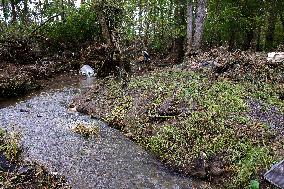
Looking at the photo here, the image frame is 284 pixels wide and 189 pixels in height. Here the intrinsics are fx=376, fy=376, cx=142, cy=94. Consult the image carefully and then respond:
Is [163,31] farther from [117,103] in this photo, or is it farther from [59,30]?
[117,103]

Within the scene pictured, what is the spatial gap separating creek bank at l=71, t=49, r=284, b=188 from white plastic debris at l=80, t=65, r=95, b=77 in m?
2.93

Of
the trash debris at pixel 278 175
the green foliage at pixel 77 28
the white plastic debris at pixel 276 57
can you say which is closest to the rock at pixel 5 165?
the trash debris at pixel 278 175

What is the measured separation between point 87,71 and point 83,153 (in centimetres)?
818

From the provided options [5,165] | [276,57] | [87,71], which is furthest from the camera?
[87,71]

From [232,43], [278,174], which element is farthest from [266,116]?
[232,43]

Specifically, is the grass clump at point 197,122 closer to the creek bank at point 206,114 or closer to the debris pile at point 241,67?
the creek bank at point 206,114

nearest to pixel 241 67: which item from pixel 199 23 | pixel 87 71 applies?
pixel 199 23

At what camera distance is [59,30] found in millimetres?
16938

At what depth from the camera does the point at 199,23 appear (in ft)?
48.2

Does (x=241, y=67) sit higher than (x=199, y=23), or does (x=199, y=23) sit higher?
(x=199, y=23)

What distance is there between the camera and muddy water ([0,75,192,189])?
6.64m

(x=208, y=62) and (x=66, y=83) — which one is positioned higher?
(x=208, y=62)

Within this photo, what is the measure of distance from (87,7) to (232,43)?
26.5 feet

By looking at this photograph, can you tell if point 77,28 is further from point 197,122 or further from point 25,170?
point 25,170
